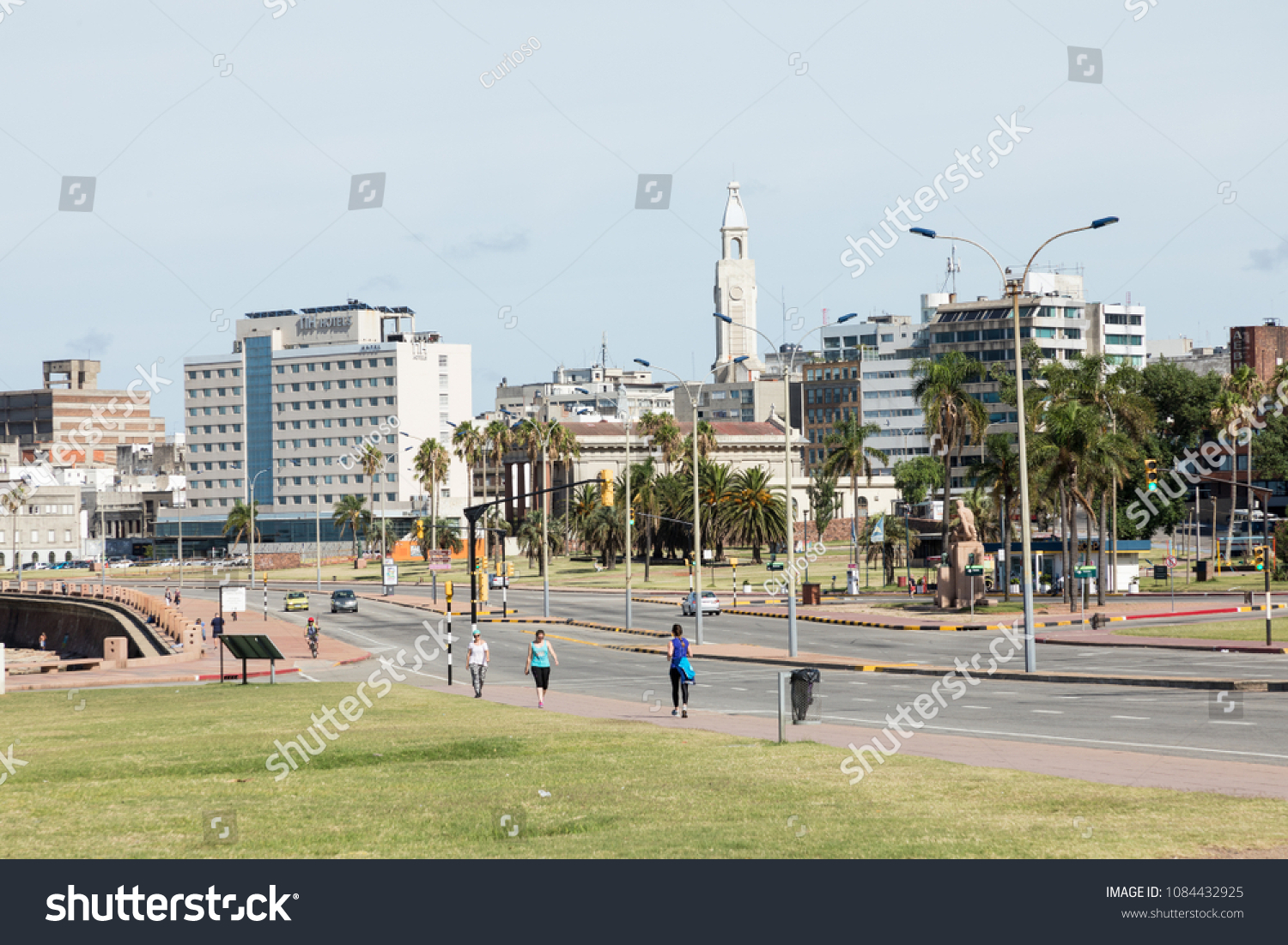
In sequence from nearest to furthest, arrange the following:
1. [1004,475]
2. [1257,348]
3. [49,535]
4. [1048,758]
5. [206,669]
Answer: [1048,758] → [206,669] → [1004,475] → [1257,348] → [49,535]

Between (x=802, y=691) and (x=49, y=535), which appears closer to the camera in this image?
(x=802, y=691)

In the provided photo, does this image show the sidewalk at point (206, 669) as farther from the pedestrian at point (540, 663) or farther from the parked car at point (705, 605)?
the parked car at point (705, 605)

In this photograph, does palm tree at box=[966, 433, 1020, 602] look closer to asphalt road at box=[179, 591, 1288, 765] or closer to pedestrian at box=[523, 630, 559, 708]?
asphalt road at box=[179, 591, 1288, 765]

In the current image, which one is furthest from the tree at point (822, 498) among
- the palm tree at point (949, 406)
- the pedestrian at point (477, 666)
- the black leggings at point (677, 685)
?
the black leggings at point (677, 685)

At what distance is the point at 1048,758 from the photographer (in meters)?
19.1

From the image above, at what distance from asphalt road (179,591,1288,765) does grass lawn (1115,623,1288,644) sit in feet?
14.1

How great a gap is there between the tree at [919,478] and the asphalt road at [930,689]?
344ft

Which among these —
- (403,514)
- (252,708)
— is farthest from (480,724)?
(403,514)

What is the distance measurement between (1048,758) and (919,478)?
151725 mm

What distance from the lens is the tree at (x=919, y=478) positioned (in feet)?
544

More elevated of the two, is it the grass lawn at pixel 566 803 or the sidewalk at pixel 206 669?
the grass lawn at pixel 566 803

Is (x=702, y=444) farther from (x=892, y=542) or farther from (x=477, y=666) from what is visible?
(x=477, y=666)

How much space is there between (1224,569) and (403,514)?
404 feet

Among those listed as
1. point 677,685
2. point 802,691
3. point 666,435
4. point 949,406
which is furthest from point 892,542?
point 802,691
